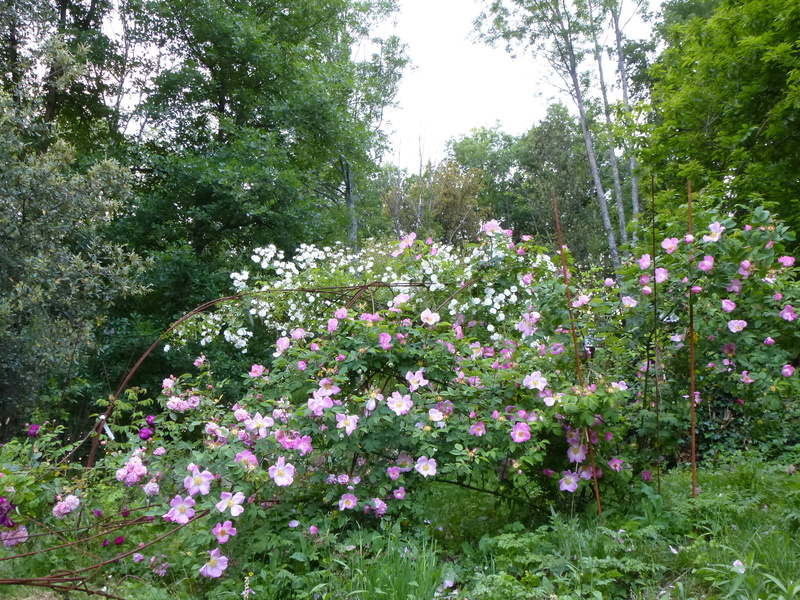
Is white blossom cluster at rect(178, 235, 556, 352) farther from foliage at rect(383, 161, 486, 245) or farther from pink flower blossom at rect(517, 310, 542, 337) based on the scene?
foliage at rect(383, 161, 486, 245)

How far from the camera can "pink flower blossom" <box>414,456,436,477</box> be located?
2301mm

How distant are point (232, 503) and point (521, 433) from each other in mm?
1223

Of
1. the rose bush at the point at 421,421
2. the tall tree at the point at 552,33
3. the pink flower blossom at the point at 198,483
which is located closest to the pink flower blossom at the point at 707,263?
the rose bush at the point at 421,421

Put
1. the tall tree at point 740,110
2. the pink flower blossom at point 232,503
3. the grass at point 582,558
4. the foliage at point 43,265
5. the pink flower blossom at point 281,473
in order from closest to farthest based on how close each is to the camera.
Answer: the grass at point 582,558 → the pink flower blossom at point 232,503 → the pink flower blossom at point 281,473 → the foliage at point 43,265 → the tall tree at point 740,110

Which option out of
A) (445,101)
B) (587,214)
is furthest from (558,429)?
(587,214)

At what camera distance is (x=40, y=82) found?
6.05 meters

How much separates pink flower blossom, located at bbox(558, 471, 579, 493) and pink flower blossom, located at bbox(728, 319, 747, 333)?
965 mm

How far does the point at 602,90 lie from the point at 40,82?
12762 millimetres

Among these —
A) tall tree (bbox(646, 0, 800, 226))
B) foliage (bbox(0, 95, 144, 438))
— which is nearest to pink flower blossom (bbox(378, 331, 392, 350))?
foliage (bbox(0, 95, 144, 438))

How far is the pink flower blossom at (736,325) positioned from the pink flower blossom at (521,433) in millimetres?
1020

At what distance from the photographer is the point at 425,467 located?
2312mm

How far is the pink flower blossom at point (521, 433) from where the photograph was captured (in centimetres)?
229

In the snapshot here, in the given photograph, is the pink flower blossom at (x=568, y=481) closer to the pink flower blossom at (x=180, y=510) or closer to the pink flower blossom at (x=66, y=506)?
the pink flower blossom at (x=180, y=510)

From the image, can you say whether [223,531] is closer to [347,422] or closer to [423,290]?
[347,422]
